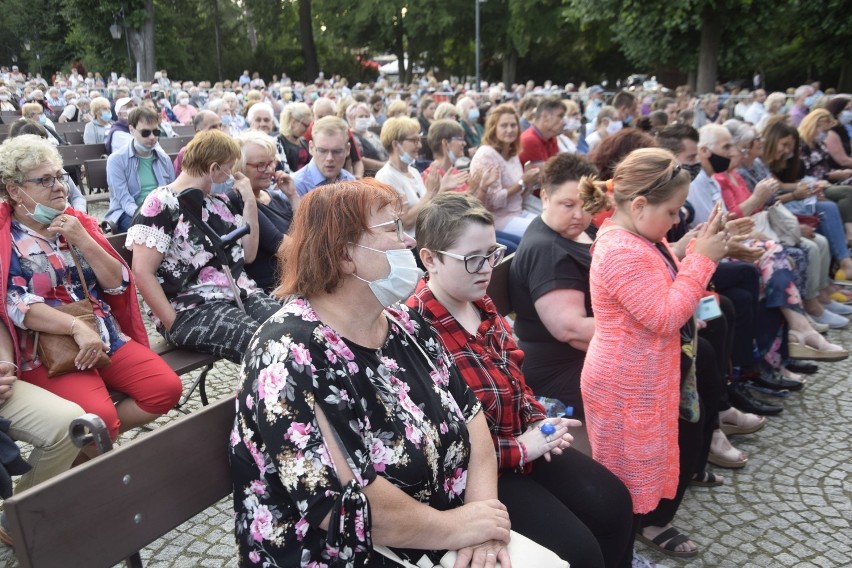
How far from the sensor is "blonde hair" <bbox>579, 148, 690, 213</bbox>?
2719 millimetres

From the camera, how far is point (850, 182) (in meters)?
7.48

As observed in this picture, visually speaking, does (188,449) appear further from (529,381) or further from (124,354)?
(529,381)

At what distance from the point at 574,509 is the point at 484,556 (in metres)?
0.62

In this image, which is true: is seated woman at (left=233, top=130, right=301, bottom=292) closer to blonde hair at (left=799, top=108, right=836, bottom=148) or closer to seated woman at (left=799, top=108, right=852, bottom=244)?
seated woman at (left=799, top=108, right=852, bottom=244)

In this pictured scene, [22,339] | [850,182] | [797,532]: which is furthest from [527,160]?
[22,339]

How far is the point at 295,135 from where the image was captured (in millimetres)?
7656

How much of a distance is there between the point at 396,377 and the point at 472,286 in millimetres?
580

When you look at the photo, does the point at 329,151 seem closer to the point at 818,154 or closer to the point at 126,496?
the point at 126,496

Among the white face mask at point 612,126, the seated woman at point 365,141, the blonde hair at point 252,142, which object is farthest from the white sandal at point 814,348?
the white face mask at point 612,126

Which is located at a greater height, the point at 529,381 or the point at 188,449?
the point at 188,449

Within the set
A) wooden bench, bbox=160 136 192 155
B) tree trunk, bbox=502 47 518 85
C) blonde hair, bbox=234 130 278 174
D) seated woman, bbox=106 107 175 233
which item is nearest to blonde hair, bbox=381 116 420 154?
blonde hair, bbox=234 130 278 174

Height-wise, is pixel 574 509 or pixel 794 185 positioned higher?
pixel 794 185

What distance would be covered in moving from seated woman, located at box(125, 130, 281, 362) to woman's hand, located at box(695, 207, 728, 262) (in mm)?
2114

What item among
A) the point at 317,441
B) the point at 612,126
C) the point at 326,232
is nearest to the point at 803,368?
the point at 326,232
